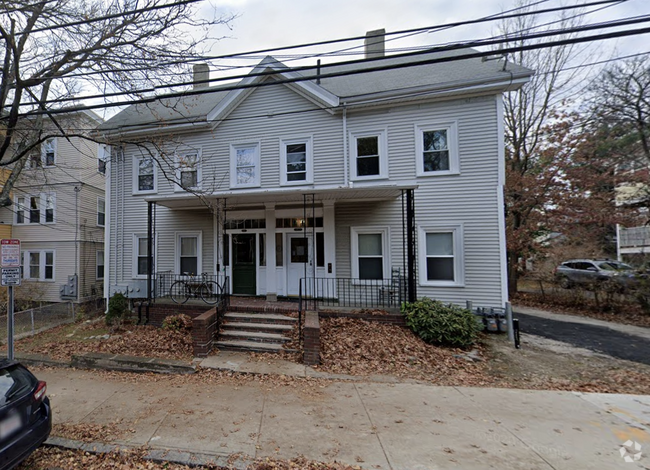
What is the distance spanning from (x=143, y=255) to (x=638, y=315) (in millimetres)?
18585

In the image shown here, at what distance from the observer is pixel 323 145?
9289mm

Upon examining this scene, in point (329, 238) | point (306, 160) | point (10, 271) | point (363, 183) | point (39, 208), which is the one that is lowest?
point (10, 271)

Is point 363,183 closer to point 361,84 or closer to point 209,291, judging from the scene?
point 361,84

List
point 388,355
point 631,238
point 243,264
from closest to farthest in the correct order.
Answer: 1. point 388,355
2. point 243,264
3. point 631,238

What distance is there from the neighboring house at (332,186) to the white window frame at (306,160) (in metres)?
0.05

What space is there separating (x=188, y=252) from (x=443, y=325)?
349 inches

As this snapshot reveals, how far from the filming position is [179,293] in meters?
9.16

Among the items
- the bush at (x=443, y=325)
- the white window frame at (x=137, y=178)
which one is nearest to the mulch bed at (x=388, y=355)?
the bush at (x=443, y=325)

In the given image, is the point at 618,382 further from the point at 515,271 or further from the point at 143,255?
the point at 143,255

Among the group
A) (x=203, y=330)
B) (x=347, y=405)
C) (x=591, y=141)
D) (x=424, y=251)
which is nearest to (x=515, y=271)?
(x=591, y=141)

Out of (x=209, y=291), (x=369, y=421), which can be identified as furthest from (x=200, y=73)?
(x=369, y=421)

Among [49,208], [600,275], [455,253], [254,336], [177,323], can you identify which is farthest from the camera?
[49,208]

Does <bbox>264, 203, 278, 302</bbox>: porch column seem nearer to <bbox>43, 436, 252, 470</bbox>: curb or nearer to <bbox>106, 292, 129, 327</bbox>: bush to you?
<bbox>106, 292, 129, 327</bbox>: bush

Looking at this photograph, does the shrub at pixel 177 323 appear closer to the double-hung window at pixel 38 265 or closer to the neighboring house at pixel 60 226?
the neighboring house at pixel 60 226
